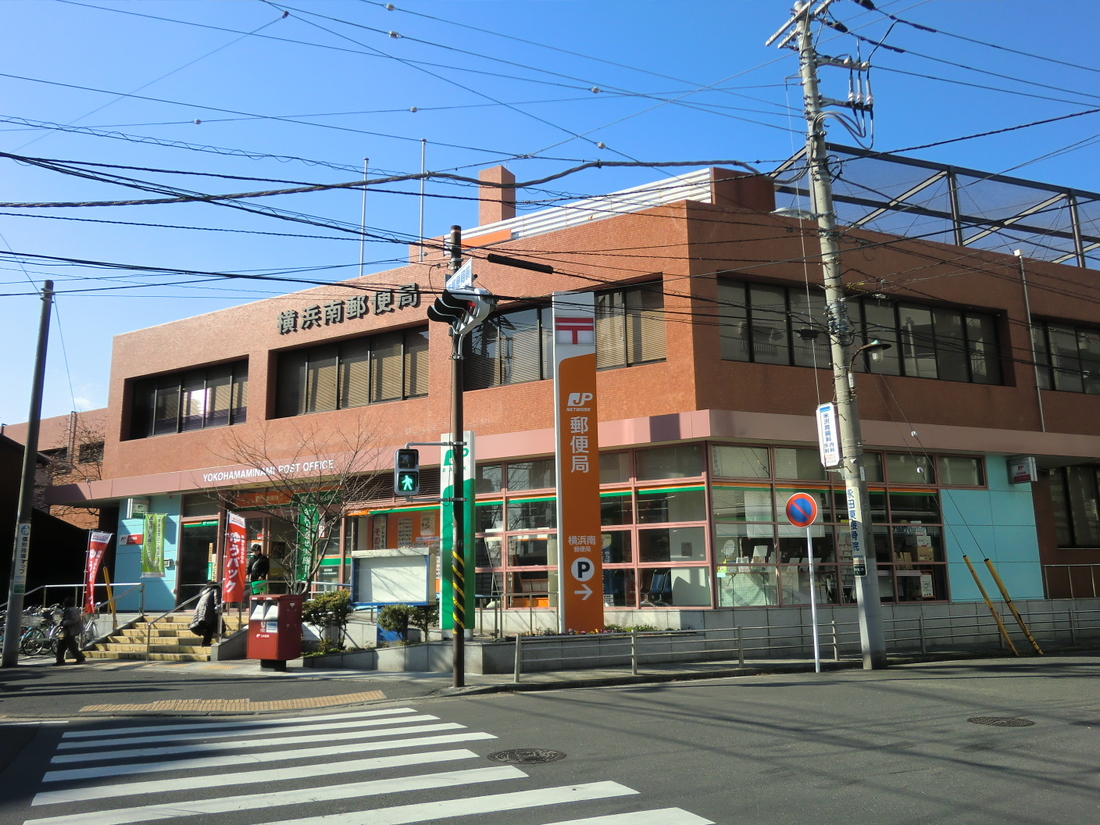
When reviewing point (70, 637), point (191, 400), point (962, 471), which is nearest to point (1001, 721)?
point (962, 471)

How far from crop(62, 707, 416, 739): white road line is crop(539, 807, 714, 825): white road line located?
595 cm

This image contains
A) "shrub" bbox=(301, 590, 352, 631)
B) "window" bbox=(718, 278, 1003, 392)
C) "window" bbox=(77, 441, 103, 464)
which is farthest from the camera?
"window" bbox=(77, 441, 103, 464)

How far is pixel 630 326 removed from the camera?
66.1 feet

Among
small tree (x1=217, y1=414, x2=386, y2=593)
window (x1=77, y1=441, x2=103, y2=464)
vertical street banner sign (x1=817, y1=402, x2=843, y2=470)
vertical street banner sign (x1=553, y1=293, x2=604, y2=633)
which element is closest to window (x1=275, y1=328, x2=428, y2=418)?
small tree (x1=217, y1=414, x2=386, y2=593)

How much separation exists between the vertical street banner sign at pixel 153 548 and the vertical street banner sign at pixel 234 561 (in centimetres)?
602

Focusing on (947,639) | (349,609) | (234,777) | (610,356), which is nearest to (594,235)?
(610,356)

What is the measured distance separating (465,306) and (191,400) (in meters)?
16.3

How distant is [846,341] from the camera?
1662cm

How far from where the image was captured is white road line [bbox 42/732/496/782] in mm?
8352

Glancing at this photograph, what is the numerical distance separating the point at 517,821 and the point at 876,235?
62.0 feet

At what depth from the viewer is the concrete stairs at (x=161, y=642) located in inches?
792

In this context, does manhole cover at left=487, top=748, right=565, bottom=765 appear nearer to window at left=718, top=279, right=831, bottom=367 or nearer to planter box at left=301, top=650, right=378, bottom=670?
planter box at left=301, top=650, right=378, bottom=670

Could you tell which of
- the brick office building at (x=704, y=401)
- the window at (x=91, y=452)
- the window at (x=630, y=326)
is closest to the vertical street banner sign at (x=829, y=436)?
the brick office building at (x=704, y=401)

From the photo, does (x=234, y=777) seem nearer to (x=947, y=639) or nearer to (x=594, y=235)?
(x=594, y=235)
